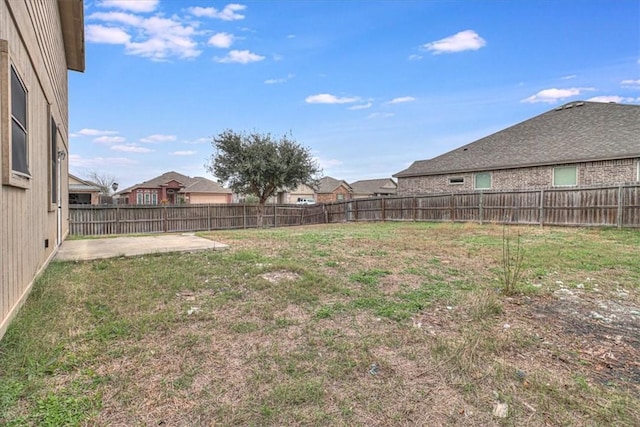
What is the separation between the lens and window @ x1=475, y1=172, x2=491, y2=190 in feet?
56.2

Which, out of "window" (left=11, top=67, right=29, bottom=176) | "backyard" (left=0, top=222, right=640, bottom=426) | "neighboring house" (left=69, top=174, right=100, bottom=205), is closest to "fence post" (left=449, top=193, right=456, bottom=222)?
"backyard" (left=0, top=222, right=640, bottom=426)

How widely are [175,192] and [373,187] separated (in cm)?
2704

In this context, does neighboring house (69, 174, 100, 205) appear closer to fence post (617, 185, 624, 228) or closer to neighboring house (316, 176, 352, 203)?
neighboring house (316, 176, 352, 203)

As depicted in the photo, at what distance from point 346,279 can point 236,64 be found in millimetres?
12517

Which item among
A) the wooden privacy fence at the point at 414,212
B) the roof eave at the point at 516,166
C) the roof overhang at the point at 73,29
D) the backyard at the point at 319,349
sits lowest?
the backyard at the point at 319,349

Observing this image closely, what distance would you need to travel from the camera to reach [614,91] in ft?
60.9

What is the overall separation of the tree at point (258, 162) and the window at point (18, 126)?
15.0m

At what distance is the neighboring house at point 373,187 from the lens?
46.1 m

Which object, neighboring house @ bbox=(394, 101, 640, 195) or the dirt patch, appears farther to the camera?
neighboring house @ bbox=(394, 101, 640, 195)

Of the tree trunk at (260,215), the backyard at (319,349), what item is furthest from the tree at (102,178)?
the backyard at (319,349)

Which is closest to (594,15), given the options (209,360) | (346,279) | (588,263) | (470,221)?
(470,221)

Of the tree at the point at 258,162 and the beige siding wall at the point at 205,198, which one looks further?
the beige siding wall at the point at 205,198

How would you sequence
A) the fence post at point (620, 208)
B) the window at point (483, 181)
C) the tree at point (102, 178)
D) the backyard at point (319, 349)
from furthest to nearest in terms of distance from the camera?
the tree at point (102, 178) → the window at point (483, 181) → the fence post at point (620, 208) → the backyard at point (319, 349)

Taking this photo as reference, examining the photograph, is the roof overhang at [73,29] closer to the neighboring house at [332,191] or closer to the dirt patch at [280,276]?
the dirt patch at [280,276]
